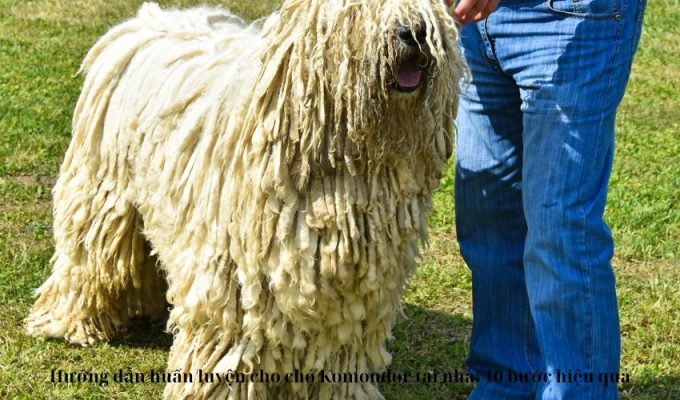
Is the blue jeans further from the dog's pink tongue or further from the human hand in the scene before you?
the dog's pink tongue

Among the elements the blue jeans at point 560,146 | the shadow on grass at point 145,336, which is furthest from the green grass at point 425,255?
the blue jeans at point 560,146

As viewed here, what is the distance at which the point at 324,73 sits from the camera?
10.9 ft

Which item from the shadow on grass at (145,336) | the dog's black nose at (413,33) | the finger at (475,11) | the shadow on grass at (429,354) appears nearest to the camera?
the dog's black nose at (413,33)

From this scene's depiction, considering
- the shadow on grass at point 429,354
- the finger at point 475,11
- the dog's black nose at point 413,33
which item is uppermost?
the finger at point 475,11

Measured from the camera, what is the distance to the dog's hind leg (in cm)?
441

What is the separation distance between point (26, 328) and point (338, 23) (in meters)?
2.35

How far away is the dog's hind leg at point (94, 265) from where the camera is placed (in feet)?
14.5

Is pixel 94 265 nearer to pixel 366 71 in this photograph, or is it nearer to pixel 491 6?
pixel 366 71

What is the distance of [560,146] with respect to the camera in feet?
11.4

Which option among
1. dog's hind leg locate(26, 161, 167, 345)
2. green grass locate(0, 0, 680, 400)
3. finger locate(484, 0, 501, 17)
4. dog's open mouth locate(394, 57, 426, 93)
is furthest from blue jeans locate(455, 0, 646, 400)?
dog's hind leg locate(26, 161, 167, 345)

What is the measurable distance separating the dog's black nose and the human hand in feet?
0.74

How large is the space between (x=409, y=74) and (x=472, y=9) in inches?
13.2

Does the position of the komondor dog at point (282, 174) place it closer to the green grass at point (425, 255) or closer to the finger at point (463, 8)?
the finger at point (463, 8)

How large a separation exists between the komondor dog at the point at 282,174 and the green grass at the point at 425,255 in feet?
2.13
